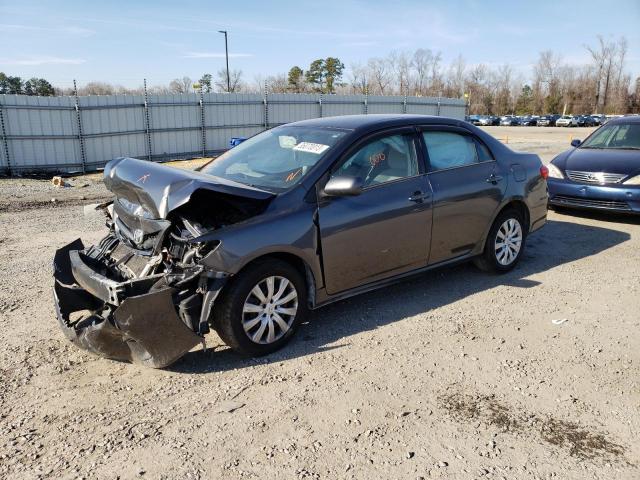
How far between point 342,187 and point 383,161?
0.77m

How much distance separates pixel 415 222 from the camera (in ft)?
15.7

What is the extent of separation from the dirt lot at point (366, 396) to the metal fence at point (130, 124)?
1086cm

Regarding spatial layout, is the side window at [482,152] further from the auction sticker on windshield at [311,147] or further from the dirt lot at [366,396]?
the auction sticker on windshield at [311,147]

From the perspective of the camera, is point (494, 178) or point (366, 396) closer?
point (366, 396)

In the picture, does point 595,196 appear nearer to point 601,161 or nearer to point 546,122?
point 601,161

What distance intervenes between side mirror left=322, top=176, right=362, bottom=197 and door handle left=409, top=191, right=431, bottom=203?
0.74 m

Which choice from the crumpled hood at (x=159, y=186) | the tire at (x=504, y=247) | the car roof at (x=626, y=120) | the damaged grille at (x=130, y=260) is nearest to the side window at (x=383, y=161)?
the crumpled hood at (x=159, y=186)

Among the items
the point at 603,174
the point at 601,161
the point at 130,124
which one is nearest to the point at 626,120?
the point at 601,161

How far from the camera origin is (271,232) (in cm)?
387

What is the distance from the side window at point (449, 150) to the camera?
509 centimetres

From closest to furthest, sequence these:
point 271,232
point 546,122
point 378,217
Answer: point 271,232
point 378,217
point 546,122

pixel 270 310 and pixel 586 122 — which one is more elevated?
pixel 586 122

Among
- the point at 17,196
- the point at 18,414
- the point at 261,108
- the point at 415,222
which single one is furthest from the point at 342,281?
the point at 261,108

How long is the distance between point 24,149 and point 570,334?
14.7 metres
